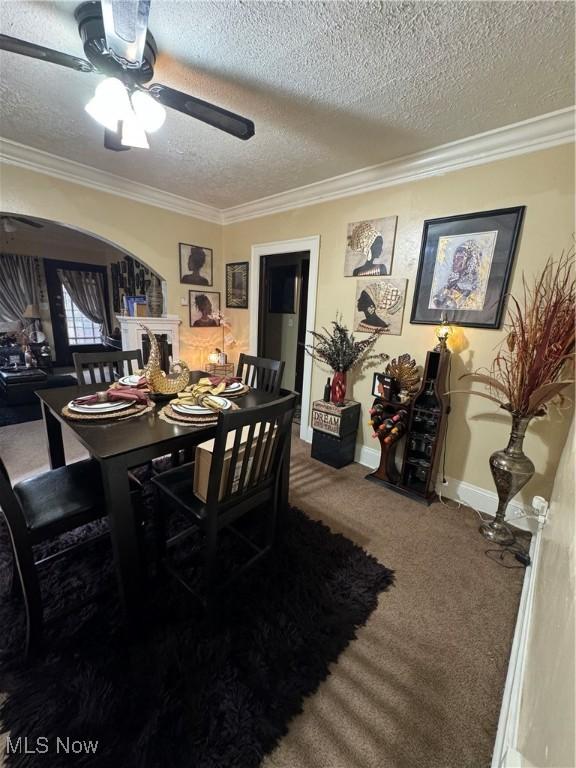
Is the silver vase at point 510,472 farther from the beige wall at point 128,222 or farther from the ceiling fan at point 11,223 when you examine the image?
the ceiling fan at point 11,223

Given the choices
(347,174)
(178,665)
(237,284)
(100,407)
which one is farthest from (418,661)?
(237,284)

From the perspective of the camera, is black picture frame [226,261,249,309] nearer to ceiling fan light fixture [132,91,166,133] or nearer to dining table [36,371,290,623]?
ceiling fan light fixture [132,91,166,133]

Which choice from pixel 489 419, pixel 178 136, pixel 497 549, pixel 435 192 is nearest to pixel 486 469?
pixel 489 419

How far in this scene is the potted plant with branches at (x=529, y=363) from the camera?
1612 mm

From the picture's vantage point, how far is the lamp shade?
19.9 ft

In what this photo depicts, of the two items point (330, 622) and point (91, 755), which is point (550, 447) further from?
point (91, 755)

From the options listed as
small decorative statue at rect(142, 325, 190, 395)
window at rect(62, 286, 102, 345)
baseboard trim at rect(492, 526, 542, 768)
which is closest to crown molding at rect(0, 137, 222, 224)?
small decorative statue at rect(142, 325, 190, 395)

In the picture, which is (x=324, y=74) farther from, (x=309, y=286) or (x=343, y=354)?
(x=343, y=354)

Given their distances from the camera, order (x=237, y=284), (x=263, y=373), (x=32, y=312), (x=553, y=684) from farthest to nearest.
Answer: (x=32, y=312), (x=237, y=284), (x=263, y=373), (x=553, y=684)

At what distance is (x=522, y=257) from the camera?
1.94 metres

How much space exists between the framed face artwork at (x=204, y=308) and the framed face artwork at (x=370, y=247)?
190 centimetres

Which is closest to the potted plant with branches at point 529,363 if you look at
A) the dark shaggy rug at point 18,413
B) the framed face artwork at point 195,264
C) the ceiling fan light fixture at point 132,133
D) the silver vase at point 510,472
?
the silver vase at point 510,472

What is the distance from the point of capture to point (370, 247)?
2.59 meters

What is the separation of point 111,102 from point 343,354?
2.10m
